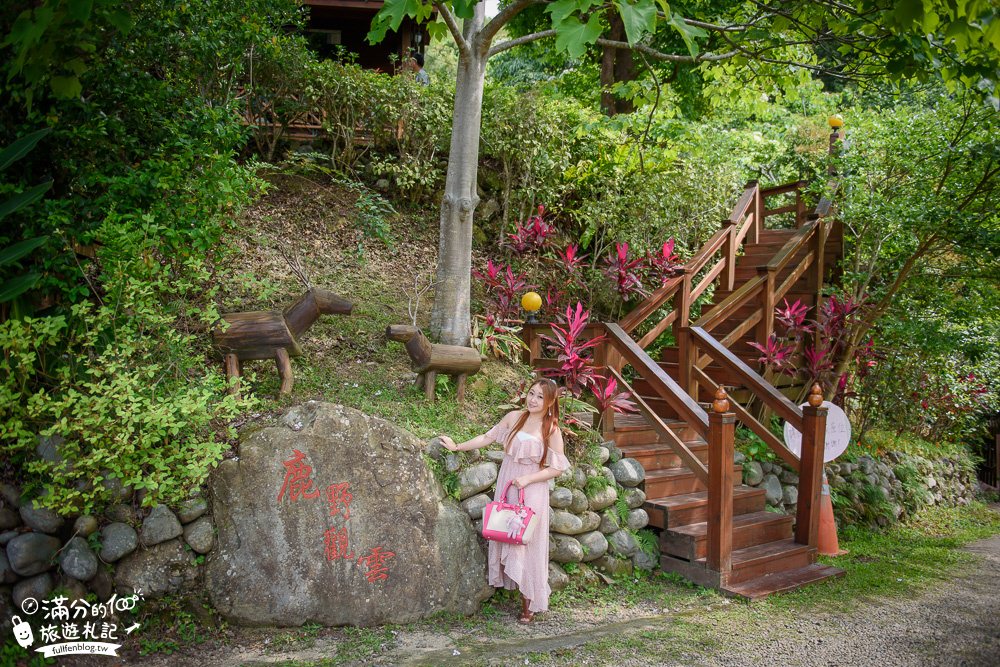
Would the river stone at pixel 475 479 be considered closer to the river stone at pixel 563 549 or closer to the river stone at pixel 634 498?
the river stone at pixel 563 549

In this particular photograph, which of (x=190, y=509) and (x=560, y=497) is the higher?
(x=190, y=509)

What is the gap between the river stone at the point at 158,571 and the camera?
13.1 ft

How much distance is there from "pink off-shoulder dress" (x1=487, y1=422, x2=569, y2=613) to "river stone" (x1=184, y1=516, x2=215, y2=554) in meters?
1.73

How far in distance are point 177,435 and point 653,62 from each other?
31.1 feet

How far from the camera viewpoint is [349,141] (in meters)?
8.12

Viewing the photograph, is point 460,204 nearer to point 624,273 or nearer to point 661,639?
point 624,273

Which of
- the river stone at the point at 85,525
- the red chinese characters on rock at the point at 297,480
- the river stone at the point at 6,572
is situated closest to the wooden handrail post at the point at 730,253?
the red chinese characters on rock at the point at 297,480

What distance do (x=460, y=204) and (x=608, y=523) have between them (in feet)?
9.56

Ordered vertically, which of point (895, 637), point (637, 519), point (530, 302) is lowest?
point (895, 637)

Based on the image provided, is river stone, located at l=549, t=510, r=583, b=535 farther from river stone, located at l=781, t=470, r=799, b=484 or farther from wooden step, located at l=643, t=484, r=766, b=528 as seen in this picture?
river stone, located at l=781, t=470, r=799, b=484

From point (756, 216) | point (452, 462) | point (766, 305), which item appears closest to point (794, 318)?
point (766, 305)

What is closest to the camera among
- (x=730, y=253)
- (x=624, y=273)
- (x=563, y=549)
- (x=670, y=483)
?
(x=563, y=549)

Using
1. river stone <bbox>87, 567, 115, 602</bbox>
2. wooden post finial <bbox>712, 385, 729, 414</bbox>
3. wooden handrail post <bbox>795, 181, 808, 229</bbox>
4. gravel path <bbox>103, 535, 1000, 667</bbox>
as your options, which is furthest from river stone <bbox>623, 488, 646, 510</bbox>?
wooden handrail post <bbox>795, 181, 808, 229</bbox>

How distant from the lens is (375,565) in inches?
170
